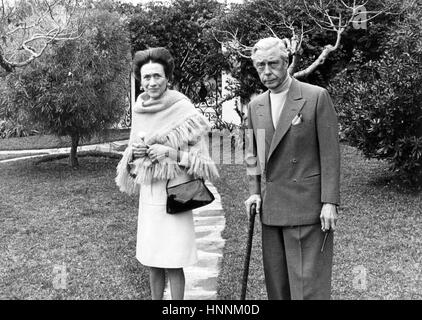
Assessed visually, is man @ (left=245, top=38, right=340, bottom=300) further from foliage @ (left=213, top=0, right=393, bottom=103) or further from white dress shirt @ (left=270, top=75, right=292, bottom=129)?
foliage @ (left=213, top=0, right=393, bottom=103)

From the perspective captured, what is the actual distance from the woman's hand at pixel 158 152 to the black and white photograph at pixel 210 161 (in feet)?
0.04

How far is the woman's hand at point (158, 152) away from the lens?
129 inches

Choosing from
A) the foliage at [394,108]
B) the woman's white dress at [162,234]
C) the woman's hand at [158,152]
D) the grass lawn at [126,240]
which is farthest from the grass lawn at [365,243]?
the woman's hand at [158,152]

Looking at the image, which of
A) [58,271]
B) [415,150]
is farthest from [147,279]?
[415,150]

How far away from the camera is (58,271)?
4.83 metres

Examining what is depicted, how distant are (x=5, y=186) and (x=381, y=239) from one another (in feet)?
21.0

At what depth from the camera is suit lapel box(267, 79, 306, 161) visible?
116 inches

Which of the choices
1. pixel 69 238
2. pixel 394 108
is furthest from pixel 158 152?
pixel 394 108

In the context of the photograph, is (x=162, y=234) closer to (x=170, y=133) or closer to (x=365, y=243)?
(x=170, y=133)

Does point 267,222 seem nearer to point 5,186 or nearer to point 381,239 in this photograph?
point 381,239

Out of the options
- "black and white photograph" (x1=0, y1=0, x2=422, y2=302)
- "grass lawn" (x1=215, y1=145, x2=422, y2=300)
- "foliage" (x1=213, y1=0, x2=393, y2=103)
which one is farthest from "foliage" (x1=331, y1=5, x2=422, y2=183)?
"foliage" (x1=213, y1=0, x2=393, y2=103)

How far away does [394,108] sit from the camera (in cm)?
704

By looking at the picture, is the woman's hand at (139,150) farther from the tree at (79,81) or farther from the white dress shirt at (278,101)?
the tree at (79,81)

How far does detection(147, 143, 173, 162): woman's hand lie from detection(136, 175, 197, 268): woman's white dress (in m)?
0.16
